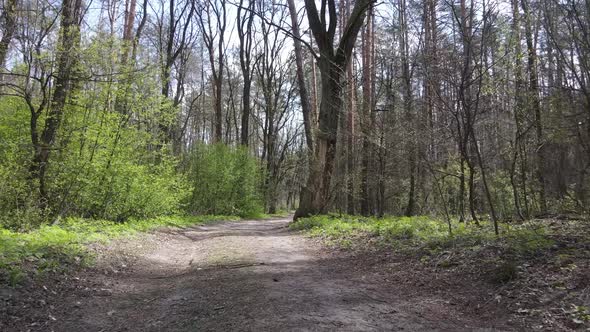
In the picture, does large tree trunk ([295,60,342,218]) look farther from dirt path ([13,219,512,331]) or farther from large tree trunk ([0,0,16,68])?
large tree trunk ([0,0,16,68])

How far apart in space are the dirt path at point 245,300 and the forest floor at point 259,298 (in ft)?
0.04

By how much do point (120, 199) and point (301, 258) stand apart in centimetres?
630

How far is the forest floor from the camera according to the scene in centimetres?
383

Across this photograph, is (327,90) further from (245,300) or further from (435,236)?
(245,300)

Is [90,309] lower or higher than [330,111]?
lower

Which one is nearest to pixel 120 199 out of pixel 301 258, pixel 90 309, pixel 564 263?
pixel 301 258

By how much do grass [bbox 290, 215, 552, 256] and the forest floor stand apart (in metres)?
0.67

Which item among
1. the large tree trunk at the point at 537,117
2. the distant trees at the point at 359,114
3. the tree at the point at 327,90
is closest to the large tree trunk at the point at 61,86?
the distant trees at the point at 359,114

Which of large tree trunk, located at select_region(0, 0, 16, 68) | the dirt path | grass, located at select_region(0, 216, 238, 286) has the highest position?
large tree trunk, located at select_region(0, 0, 16, 68)

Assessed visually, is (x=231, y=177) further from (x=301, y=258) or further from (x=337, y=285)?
(x=337, y=285)

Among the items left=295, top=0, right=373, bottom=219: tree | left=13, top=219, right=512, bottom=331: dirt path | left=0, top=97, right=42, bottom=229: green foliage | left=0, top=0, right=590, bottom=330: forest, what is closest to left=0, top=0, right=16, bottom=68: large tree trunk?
left=0, top=0, right=590, bottom=330: forest

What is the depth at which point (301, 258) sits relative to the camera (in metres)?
7.65

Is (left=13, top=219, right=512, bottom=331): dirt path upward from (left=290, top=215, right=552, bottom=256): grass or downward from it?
downward

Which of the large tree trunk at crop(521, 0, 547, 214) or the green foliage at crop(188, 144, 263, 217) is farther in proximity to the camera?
the green foliage at crop(188, 144, 263, 217)
